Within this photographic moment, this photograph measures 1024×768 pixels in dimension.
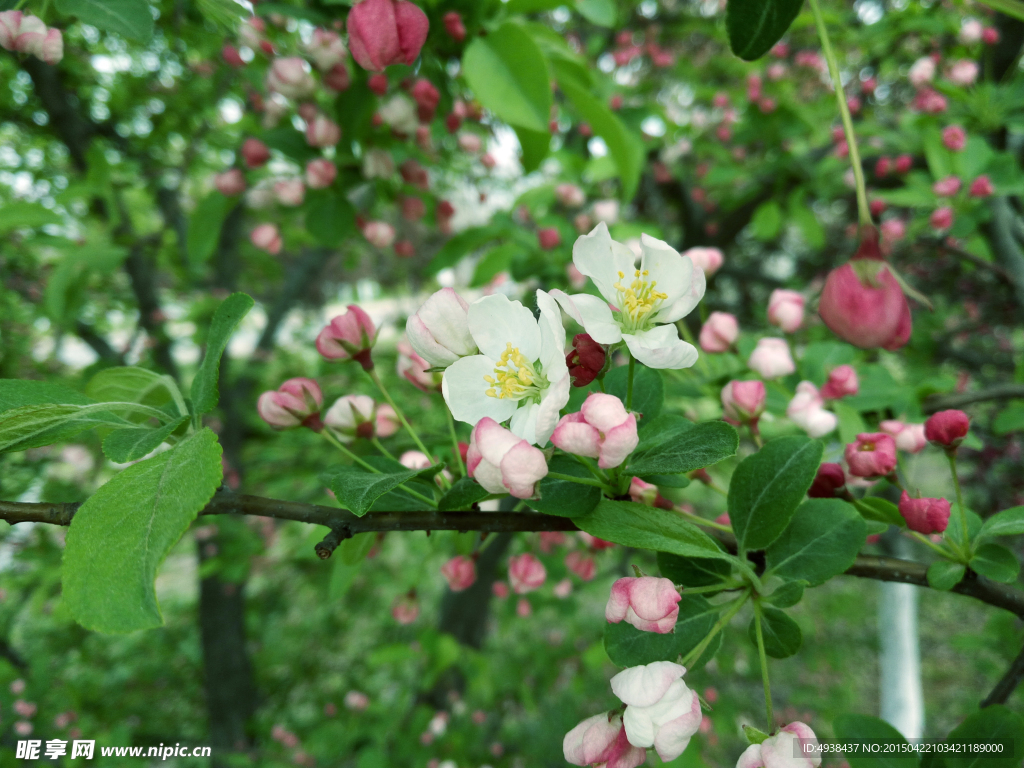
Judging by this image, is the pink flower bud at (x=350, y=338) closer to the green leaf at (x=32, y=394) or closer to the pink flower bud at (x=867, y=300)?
the green leaf at (x=32, y=394)

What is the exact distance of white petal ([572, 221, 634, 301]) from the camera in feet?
1.68

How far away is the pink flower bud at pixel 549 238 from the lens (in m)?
1.39

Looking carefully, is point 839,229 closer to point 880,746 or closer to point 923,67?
point 923,67

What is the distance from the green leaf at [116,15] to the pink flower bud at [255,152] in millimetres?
619

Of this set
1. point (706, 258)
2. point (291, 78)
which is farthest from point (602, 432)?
point (291, 78)

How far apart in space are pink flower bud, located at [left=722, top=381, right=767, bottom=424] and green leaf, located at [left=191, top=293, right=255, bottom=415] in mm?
569

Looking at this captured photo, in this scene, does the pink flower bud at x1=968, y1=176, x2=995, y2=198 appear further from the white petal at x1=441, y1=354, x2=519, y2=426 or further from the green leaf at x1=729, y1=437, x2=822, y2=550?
the white petal at x1=441, y1=354, x2=519, y2=426

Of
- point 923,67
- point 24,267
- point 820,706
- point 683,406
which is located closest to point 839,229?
point 923,67

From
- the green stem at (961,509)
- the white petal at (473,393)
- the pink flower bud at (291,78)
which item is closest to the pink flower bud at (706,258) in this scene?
the green stem at (961,509)

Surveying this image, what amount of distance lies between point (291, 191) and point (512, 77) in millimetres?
606

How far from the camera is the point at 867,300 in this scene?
0.52 m

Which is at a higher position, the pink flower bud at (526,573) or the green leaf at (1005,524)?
the green leaf at (1005,524)

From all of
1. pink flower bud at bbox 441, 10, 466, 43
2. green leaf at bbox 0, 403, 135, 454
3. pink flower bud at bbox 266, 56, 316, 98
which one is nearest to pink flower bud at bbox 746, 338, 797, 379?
pink flower bud at bbox 441, 10, 466, 43

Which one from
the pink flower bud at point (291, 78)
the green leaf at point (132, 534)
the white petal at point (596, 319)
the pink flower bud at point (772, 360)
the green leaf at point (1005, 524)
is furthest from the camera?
the pink flower bud at point (291, 78)
